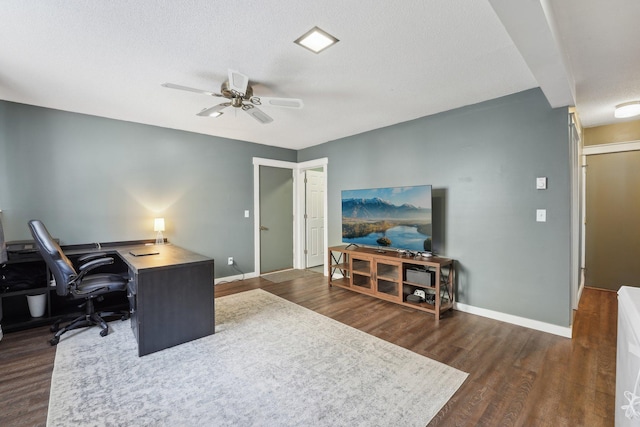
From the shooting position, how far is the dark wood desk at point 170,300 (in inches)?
92.4

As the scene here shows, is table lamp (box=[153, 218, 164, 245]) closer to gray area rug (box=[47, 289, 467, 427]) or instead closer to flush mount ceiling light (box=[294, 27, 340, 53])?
gray area rug (box=[47, 289, 467, 427])

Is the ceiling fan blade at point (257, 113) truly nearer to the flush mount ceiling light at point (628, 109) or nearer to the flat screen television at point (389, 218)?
the flat screen television at point (389, 218)

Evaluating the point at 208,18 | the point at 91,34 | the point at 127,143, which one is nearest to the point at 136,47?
the point at 91,34

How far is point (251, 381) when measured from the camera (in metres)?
2.00

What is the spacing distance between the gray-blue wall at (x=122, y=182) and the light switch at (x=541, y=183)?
407cm

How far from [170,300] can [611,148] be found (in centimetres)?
581

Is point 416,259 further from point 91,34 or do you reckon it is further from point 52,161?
point 52,161

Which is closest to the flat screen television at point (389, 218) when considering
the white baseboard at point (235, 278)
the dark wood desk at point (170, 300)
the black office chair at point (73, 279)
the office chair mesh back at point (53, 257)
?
the white baseboard at point (235, 278)

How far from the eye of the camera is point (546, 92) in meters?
2.38

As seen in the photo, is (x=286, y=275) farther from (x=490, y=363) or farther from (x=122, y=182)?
(x=490, y=363)

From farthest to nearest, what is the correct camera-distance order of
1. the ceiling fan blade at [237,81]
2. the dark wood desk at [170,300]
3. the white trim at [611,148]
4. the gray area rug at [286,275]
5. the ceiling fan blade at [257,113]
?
the gray area rug at [286,275], the white trim at [611,148], the ceiling fan blade at [257,113], the dark wood desk at [170,300], the ceiling fan blade at [237,81]

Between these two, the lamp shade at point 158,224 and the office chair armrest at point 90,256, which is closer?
the office chair armrest at point 90,256

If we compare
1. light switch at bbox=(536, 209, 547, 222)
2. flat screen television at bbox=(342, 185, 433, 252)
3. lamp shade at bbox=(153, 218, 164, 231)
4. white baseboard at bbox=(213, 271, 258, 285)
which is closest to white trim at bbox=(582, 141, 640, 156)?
light switch at bbox=(536, 209, 547, 222)

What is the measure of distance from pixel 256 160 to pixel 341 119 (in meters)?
1.95
